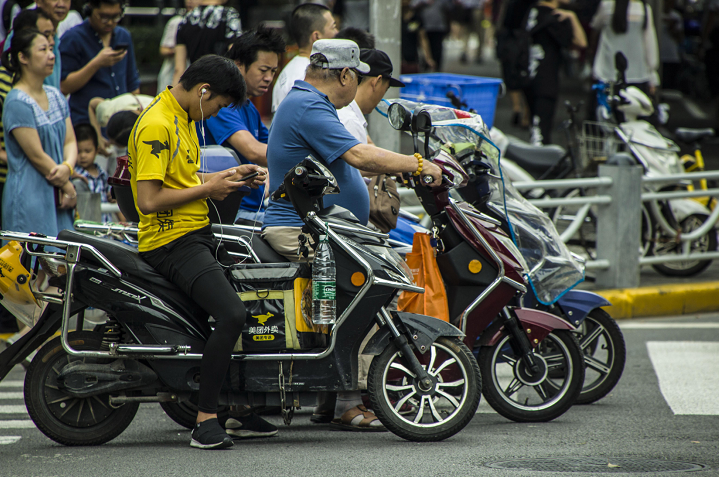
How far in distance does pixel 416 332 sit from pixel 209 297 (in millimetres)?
1045

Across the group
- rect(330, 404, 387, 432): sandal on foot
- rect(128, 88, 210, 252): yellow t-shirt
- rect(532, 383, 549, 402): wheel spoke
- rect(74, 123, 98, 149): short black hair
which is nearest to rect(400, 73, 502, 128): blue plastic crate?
rect(74, 123, 98, 149): short black hair

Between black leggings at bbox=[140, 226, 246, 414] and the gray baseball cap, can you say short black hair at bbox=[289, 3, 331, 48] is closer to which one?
the gray baseball cap

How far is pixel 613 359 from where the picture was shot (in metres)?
5.59

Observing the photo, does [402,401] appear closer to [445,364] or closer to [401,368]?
[401,368]

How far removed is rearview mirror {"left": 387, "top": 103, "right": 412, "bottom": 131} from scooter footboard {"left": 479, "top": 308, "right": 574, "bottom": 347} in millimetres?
1196

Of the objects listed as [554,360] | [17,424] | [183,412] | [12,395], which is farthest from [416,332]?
[12,395]

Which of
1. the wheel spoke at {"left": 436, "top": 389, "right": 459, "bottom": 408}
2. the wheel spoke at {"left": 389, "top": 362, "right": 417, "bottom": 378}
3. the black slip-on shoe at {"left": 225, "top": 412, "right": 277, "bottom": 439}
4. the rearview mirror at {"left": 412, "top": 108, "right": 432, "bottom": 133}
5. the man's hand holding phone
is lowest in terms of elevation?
the black slip-on shoe at {"left": 225, "top": 412, "right": 277, "bottom": 439}

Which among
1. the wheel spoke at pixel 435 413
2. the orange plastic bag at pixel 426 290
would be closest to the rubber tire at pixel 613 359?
the orange plastic bag at pixel 426 290

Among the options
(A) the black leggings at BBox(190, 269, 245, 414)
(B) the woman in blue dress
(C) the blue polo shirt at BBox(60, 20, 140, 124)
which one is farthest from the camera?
(C) the blue polo shirt at BBox(60, 20, 140, 124)

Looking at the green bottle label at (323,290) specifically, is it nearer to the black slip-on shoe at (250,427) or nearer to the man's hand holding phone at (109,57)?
the black slip-on shoe at (250,427)

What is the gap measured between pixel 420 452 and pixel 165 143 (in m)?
1.93

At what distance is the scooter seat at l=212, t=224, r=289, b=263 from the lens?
4973 millimetres

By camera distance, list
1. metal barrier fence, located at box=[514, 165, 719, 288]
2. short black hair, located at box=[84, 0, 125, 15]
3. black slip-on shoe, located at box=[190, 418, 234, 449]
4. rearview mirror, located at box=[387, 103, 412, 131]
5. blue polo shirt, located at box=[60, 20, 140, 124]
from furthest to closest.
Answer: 1. metal barrier fence, located at box=[514, 165, 719, 288]
2. blue polo shirt, located at box=[60, 20, 140, 124]
3. short black hair, located at box=[84, 0, 125, 15]
4. rearview mirror, located at box=[387, 103, 412, 131]
5. black slip-on shoe, located at box=[190, 418, 234, 449]

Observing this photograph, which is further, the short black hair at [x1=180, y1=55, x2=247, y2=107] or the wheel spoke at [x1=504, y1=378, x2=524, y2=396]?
the wheel spoke at [x1=504, y1=378, x2=524, y2=396]
